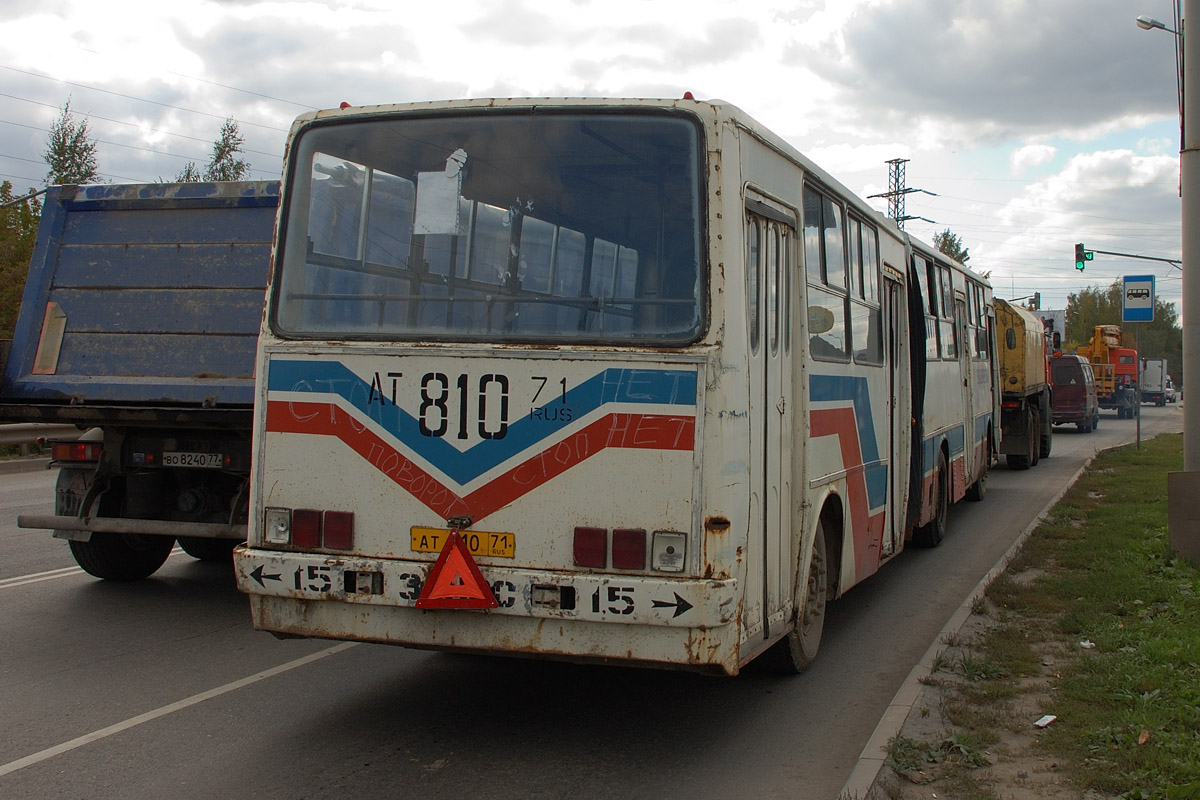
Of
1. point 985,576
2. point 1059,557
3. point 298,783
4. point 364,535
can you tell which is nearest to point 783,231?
point 364,535

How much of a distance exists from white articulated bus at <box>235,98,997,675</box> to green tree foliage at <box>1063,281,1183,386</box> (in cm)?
11393

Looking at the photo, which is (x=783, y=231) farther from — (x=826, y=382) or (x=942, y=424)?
(x=942, y=424)

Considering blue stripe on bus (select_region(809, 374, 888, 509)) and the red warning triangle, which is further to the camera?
blue stripe on bus (select_region(809, 374, 888, 509))

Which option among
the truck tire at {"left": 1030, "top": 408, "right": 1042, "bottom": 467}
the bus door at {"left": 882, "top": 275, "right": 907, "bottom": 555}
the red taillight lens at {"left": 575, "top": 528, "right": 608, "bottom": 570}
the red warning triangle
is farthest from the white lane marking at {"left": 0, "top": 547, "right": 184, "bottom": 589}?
the truck tire at {"left": 1030, "top": 408, "right": 1042, "bottom": 467}

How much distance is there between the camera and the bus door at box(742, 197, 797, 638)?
544 cm

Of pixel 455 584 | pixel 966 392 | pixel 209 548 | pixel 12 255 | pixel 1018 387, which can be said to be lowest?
pixel 209 548

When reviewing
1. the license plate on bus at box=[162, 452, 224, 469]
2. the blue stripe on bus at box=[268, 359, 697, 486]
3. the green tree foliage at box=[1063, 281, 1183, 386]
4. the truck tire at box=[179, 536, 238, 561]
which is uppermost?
the green tree foliage at box=[1063, 281, 1183, 386]

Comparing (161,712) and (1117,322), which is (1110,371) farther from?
(1117,322)

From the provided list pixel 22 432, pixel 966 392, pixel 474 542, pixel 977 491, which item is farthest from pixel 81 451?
pixel 977 491

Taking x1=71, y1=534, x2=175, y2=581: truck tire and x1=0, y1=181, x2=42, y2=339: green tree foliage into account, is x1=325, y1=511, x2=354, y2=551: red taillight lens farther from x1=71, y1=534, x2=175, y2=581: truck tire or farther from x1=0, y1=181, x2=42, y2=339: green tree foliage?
x1=0, y1=181, x2=42, y2=339: green tree foliage

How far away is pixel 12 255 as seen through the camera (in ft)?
77.5

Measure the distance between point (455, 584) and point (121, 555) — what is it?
17.0 ft

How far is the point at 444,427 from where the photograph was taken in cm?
533

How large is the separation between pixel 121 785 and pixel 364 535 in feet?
4.77
